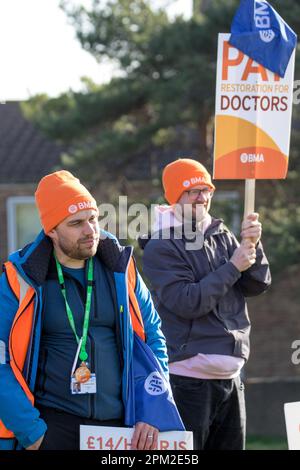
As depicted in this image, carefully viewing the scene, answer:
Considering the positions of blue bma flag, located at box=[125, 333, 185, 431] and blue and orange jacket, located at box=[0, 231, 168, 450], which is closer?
blue and orange jacket, located at box=[0, 231, 168, 450]

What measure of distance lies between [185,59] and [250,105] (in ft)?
21.6

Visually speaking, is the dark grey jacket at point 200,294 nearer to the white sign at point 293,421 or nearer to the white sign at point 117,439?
the white sign at point 293,421

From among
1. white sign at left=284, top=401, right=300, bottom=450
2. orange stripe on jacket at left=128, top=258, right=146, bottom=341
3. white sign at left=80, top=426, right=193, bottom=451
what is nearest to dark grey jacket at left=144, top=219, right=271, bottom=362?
white sign at left=284, top=401, right=300, bottom=450

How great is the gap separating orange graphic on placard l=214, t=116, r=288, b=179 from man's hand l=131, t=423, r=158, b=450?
1592mm

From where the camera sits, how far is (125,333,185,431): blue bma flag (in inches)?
140

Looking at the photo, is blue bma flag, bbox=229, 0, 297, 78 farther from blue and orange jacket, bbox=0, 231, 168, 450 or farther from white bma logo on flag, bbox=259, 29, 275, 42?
blue and orange jacket, bbox=0, 231, 168, 450

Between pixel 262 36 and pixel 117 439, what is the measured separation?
7.75 ft

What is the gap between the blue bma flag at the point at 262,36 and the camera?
459 cm

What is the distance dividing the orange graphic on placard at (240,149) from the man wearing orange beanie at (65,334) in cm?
116

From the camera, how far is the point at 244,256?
14.3ft

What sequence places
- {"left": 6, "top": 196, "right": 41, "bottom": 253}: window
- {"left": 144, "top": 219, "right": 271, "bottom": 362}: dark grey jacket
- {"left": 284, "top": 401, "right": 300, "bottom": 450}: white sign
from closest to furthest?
{"left": 284, "top": 401, "right": 300, "bottom": 450}: white sign
{"left": 144, "top": 219, "right": 271, "bottom": 362}: dark grey jacket
{"left": 6, "top": 196, "right": 41, "bottom": 253}: window

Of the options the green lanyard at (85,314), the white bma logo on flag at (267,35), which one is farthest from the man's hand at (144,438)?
the white bma logo on flag at (267,35)

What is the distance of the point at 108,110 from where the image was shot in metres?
11.7
